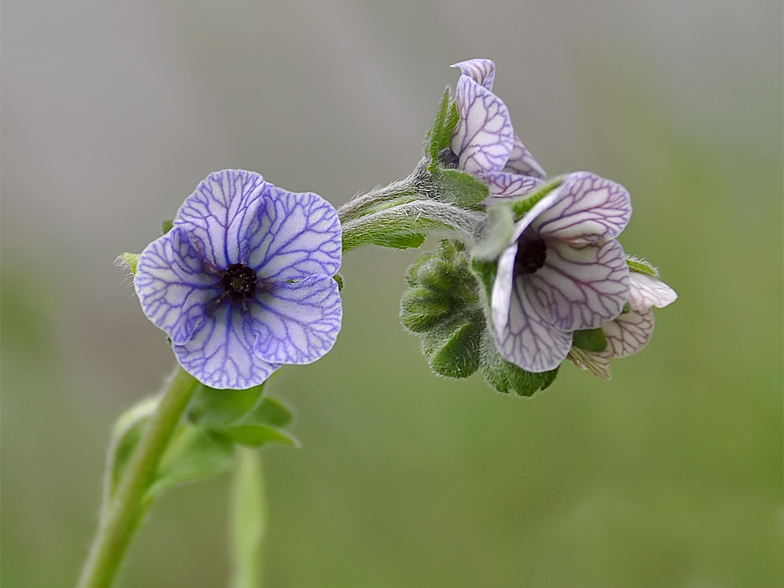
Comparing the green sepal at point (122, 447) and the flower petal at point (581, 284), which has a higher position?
the flower petal at point (581, 284)

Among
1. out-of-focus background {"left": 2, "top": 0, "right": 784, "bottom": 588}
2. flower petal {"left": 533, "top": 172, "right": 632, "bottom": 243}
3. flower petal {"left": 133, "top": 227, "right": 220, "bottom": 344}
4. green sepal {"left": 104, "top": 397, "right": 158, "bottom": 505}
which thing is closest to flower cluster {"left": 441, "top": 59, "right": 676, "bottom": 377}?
flower petal {"left": 533, "top": 172, "right": 632, "bottom": 243}

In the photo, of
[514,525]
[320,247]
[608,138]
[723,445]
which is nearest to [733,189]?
[608,138]

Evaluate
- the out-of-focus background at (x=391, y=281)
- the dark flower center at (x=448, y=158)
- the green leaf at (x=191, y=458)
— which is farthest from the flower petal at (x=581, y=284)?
the out-of-focus background at (x=391, y=281)

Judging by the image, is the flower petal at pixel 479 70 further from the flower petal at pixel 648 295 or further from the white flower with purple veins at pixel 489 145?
the flower petal at pixel 648 295

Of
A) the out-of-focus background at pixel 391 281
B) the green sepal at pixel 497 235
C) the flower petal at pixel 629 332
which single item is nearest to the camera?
the green sepal at pixel 497 235

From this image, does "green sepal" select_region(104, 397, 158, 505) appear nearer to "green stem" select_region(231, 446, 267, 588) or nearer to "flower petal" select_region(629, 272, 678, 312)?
"green stem" select_region(231, 446, 267, 588)

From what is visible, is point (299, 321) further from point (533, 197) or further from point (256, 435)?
point (256, 435)
